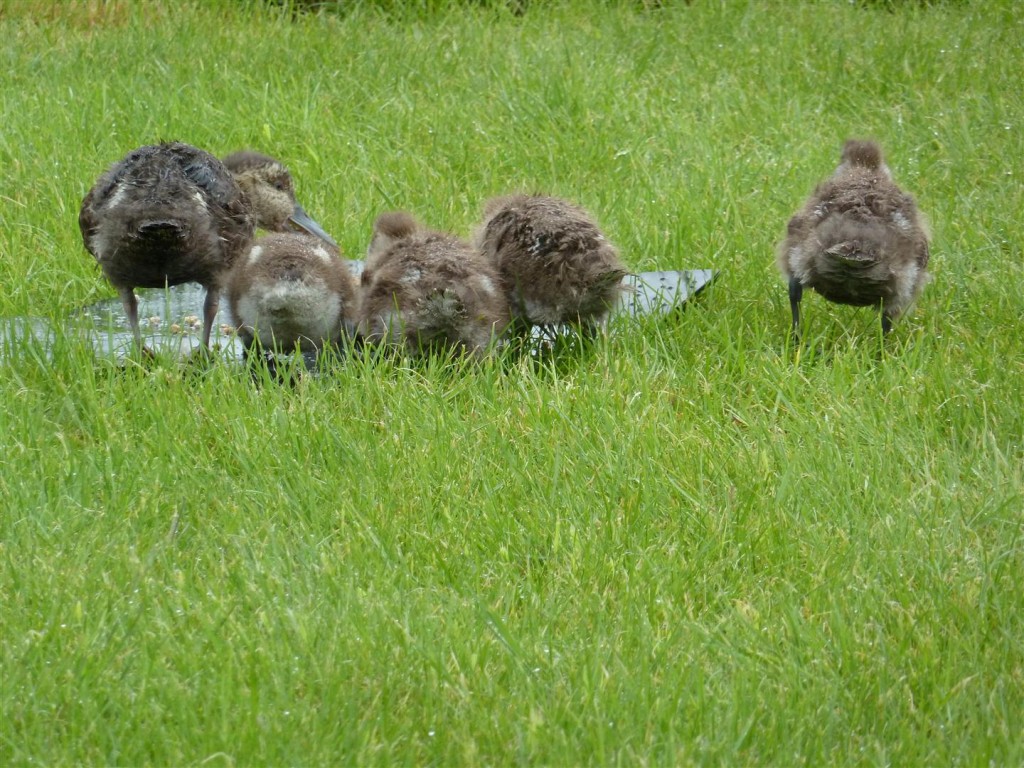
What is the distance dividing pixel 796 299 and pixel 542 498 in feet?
7.54

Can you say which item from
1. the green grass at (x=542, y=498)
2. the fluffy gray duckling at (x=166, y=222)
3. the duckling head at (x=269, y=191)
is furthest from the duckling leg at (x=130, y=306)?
the duckling head at (x=269, y=191)

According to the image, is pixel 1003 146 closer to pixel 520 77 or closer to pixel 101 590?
pixel 520 77

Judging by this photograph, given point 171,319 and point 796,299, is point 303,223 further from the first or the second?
point 796,299

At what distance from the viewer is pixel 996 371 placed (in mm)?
5941

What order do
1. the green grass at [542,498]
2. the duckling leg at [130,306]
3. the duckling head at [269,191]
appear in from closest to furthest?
1. the green grass at [542,498]
2. the duckling leg at [130,306]
3. the duckling head at [269,191]

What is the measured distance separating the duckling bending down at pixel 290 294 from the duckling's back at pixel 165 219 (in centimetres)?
17

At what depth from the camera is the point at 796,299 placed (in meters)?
6.69

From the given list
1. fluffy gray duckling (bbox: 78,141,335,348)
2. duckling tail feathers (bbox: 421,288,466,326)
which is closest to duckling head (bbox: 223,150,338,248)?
fluffy gray duckling (bbox: 78,141,335,348)

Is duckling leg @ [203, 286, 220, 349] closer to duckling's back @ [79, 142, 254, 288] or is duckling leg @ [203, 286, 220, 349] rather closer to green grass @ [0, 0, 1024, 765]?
duckling's back @ [79, 142, 254, 288]

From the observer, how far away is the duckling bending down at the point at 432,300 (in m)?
6.05

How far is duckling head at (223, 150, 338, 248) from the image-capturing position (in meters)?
7.36

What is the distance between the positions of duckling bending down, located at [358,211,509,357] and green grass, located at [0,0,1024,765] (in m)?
0.20

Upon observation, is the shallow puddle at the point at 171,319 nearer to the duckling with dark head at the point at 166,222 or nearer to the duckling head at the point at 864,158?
the duckling with dark head at the point at 166,222

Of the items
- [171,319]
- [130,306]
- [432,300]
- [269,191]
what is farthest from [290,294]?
[269,191]
